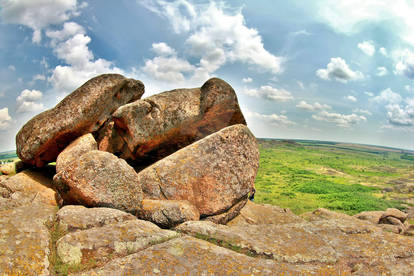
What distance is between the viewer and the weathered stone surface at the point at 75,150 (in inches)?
539

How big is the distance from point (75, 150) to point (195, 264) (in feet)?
33.7

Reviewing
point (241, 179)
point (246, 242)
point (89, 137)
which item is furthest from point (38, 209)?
point (241, 179)

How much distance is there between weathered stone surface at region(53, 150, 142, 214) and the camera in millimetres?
10086

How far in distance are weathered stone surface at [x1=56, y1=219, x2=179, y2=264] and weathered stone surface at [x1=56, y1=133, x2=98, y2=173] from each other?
698cm

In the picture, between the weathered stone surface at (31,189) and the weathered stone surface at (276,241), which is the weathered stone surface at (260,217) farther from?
the weathered stone surface at (31,189)

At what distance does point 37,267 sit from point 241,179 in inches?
354

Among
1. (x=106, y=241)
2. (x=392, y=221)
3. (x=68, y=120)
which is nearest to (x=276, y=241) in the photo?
(x=106, y=241)

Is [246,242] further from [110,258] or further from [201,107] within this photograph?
[201,107]

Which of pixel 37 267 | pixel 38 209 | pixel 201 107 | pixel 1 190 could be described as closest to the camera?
pixel 37 267

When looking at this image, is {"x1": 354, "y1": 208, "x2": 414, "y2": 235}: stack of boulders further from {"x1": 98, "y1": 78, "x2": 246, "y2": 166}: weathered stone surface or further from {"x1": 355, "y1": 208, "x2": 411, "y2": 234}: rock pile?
{"x1": 98, "y1": 78, "x2": 246, "y2": 166}: weathered stone surface

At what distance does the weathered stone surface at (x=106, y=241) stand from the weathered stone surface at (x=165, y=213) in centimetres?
208

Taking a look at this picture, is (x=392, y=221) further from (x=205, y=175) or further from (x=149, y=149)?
(x=149, y=149)

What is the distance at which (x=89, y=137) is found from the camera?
587 inches

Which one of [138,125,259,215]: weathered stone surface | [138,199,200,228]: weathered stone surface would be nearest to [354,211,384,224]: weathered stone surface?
[138,125,259,215]: weathered stone surface
